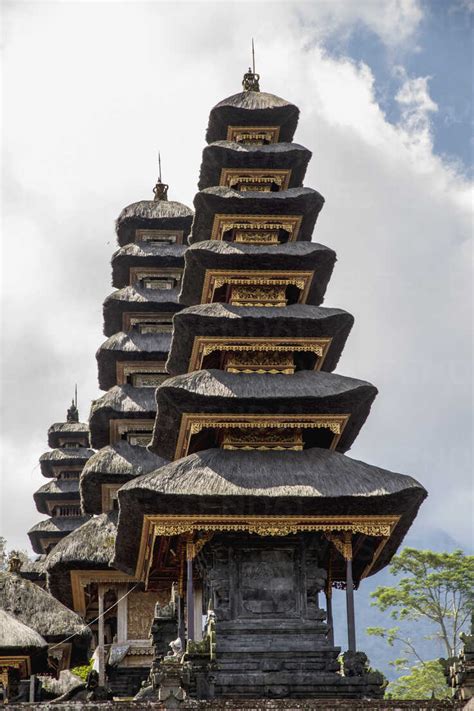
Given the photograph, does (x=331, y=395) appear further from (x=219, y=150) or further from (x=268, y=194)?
(x=219, y=150)

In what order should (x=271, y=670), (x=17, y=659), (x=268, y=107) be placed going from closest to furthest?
(x=271, y=670) < (x=17, y=659) < (x=268, y=107)

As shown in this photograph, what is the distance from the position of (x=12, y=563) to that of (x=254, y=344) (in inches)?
535

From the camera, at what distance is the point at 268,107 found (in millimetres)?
37906

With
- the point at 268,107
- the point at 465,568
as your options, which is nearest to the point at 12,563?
the point at 268,107

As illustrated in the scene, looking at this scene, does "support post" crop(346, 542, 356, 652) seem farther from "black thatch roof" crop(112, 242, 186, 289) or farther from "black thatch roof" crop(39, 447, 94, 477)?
"black thatch roof" crop(39, 447, 94, 477)

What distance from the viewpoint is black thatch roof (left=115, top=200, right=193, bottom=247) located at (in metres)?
49.2

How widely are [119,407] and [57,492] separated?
19.8 m

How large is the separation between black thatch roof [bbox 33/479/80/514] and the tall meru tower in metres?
18.2

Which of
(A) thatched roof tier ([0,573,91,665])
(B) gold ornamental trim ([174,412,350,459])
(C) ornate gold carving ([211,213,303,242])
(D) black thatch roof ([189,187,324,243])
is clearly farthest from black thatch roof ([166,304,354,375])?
(A) thatched roof tier ([0,573,91,665])

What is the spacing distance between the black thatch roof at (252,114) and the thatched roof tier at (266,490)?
1500 cm

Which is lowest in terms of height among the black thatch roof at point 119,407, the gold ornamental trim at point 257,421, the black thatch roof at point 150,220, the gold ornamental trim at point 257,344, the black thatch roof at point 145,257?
the gold ornamental trim at point 257,421

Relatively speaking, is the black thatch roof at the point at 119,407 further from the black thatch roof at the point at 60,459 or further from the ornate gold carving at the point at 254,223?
the black thatch roof at the point at 60,459

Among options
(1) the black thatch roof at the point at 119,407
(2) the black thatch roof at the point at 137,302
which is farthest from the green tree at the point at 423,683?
(2) the black thatch roof at the point at 137,302

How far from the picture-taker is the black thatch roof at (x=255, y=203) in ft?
112
